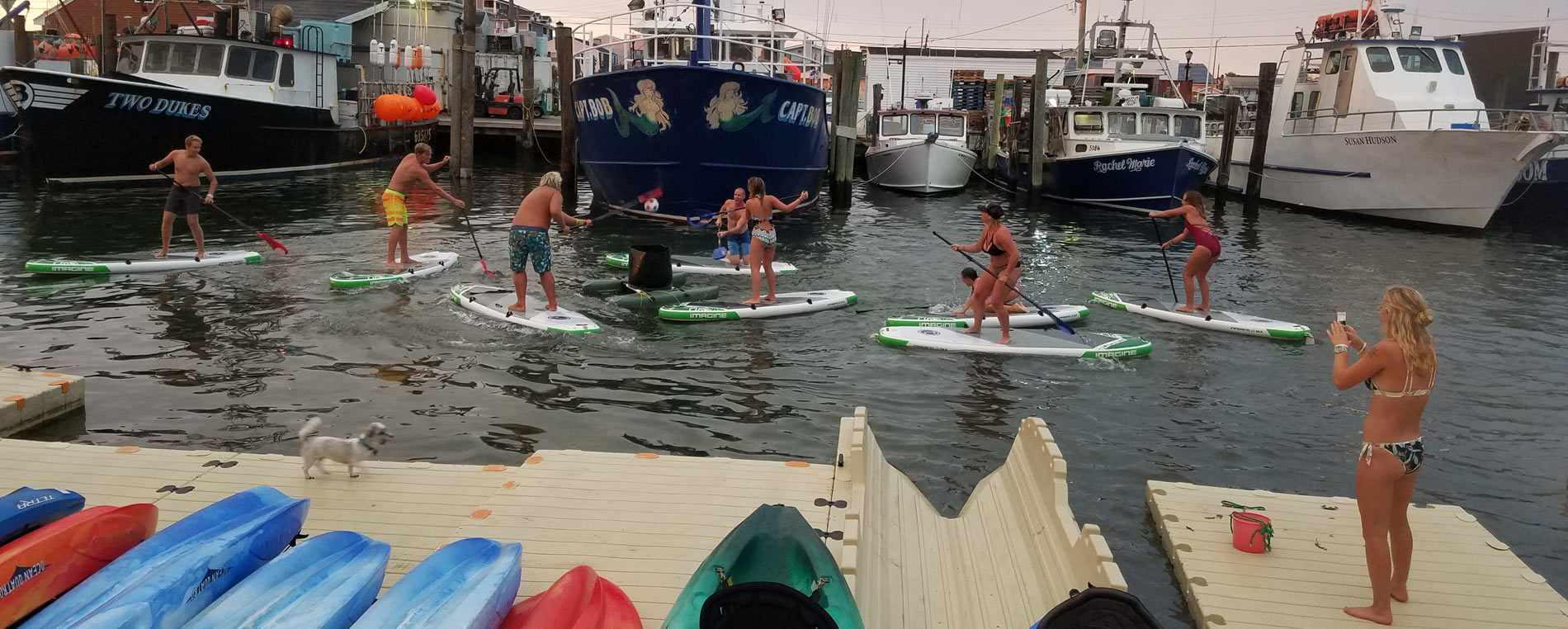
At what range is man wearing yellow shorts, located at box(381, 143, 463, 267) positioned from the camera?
12.2m

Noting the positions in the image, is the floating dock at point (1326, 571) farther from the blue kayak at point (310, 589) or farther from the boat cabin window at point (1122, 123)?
the boat cabin window at point (1122, 123)

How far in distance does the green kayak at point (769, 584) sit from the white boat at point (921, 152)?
2422cm

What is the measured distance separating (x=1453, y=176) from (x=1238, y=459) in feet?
56.6

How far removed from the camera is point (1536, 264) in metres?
16.7

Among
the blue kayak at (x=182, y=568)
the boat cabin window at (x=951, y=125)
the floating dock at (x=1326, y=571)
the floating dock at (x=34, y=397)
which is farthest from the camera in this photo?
the boat cabin window at (x=951, y=125)

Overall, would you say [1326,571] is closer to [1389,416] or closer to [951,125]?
[1389,416]

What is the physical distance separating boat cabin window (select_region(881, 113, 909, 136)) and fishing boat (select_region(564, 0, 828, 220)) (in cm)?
907

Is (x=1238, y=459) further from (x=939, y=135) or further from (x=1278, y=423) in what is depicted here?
(x=939, y=135)

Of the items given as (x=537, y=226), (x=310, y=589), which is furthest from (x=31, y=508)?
(x=537, y=226)

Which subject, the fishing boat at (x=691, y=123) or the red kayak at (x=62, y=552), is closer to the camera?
the red kayak at (x=62, y=552)

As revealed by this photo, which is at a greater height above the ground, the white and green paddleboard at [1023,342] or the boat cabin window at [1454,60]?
the boat cabin window at [1454,60]

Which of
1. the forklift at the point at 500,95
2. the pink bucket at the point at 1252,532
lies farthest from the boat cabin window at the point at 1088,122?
the pink bucket at the point at 1252,532

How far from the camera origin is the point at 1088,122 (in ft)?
82.9

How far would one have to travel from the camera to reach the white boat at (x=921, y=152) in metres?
27.6
